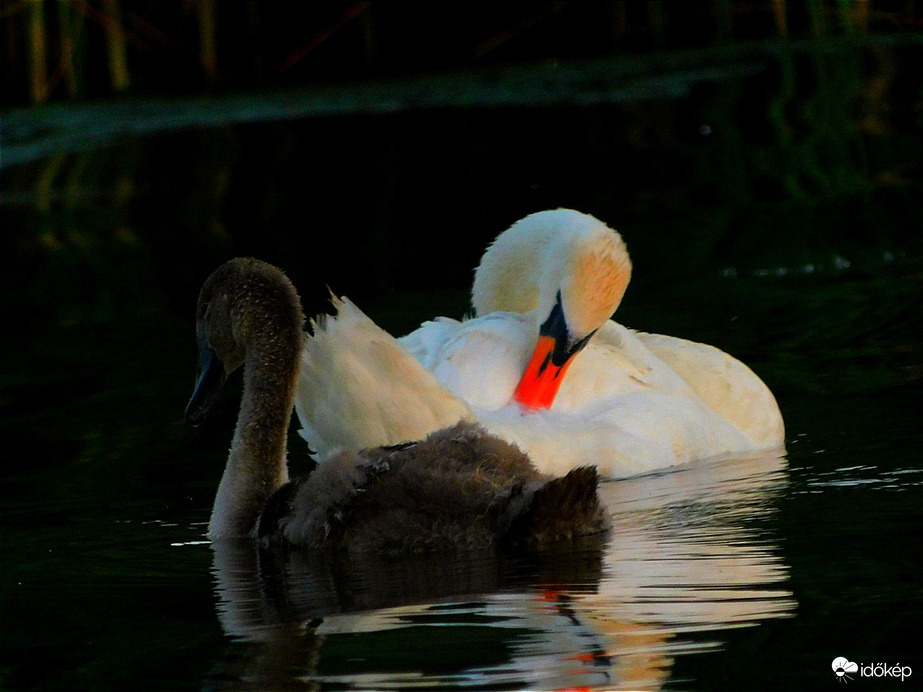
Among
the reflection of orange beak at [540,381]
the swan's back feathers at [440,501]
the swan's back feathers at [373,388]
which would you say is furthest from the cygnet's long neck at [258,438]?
the reflection of orange beak at [540,381]

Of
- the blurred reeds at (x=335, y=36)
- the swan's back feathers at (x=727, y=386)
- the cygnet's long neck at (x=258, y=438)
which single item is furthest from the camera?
the blurred reeds at (x=335, y=36)

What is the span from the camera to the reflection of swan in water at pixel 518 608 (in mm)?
3693

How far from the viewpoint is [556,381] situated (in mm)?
6043

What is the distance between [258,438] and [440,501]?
85cm

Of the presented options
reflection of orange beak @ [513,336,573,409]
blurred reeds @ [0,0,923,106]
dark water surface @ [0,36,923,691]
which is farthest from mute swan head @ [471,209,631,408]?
blurred reeds @ [0,0,923,106]

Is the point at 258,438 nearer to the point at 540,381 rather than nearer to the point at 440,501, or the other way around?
the point at 440,501

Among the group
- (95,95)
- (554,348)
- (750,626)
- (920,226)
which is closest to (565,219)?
(554,348)

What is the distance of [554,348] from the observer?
240 inches

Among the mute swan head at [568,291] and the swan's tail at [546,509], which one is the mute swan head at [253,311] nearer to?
the mute swan head at [568,291]

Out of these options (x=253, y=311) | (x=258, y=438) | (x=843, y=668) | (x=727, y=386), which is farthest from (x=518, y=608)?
(x=727, y=386)

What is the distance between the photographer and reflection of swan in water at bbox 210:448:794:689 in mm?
3693

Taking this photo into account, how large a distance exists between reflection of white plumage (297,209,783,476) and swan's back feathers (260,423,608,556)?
47cm

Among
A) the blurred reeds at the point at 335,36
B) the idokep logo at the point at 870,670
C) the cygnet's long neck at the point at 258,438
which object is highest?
the blurred reeds at the point at 335,36

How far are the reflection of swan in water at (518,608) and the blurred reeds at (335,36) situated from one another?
1101cm
